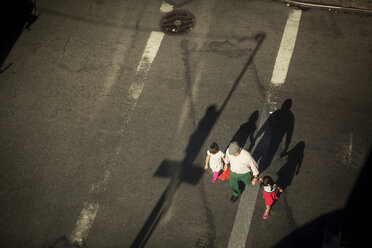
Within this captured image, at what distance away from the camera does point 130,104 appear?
7188mm

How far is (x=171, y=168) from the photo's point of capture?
629 centimetres

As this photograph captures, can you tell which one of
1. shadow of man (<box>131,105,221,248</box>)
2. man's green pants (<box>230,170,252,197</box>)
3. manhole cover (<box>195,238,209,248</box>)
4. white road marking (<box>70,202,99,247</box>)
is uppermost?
man's green pants (<box>230,170,252,197</box>)

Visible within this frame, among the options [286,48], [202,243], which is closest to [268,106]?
[286,48]

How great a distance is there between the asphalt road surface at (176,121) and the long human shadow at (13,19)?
0.19 meters

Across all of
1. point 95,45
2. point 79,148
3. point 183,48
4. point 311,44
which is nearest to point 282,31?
point 311,44

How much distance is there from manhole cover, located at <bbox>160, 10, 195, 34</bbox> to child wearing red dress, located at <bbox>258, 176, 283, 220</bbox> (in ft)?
17.8

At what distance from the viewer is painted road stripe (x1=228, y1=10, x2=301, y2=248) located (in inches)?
212

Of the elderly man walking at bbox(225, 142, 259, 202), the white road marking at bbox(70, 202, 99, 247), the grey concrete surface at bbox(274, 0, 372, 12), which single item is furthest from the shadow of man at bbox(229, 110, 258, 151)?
the grey concrete surface at bbox(274, 0, 372, 12)

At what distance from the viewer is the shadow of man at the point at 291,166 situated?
5.81 metres

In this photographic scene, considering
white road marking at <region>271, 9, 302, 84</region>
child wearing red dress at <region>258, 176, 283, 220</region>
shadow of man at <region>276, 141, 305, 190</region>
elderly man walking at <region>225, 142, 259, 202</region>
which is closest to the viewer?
elderly man walking at <region>225, 142, 259, 202</region>

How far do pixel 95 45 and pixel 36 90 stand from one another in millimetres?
2292

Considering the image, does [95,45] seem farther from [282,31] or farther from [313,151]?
[313,151]

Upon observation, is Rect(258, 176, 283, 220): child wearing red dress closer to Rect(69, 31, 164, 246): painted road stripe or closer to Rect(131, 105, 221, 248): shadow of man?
Rect(131, 105, 221, 248): shadow of man

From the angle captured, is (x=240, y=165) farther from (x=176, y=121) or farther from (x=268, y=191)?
(x=176, y=121)
